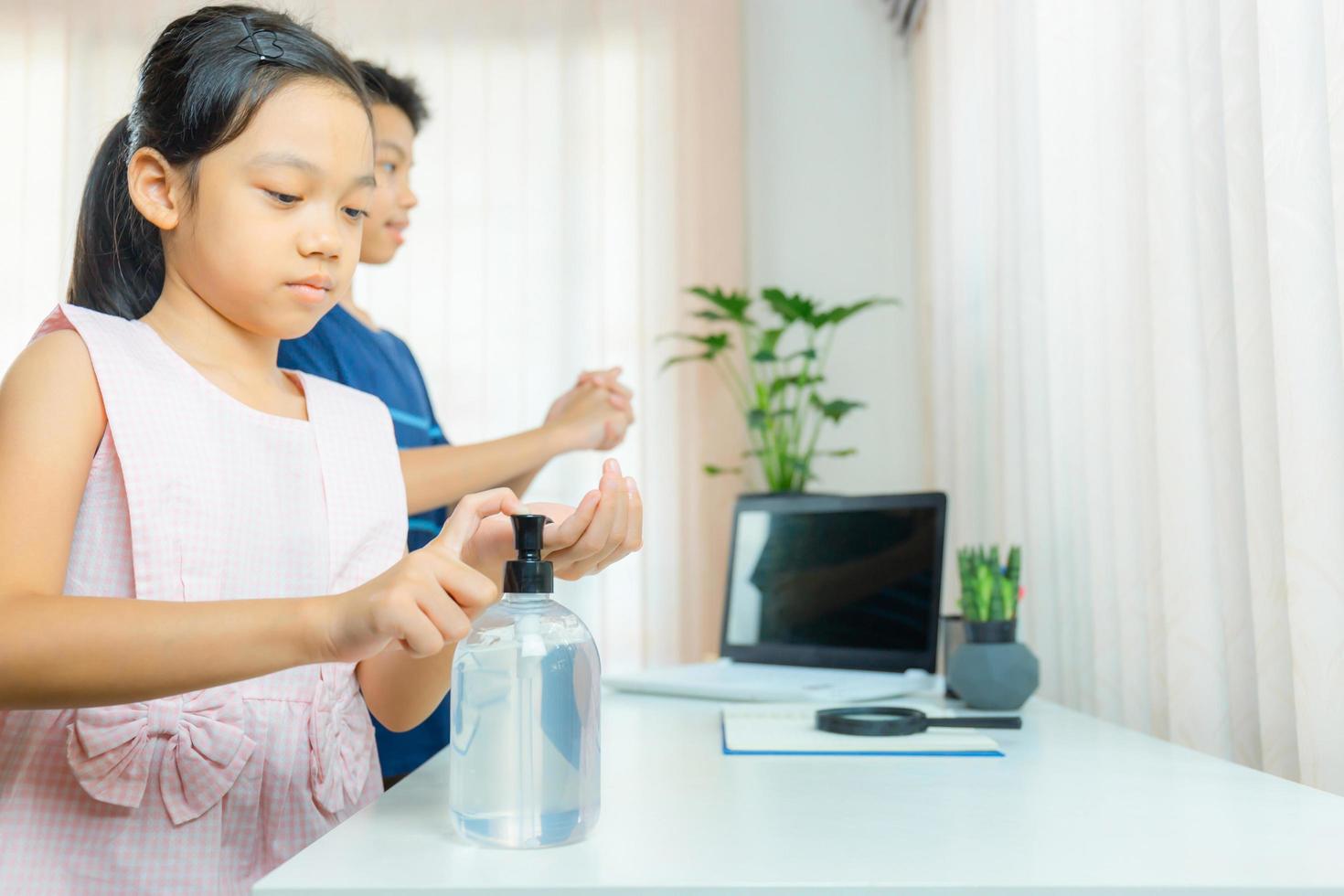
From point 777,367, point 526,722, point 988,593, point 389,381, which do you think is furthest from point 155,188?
point 777,367

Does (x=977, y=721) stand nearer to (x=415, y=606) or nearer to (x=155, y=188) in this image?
(x=415, y=606)

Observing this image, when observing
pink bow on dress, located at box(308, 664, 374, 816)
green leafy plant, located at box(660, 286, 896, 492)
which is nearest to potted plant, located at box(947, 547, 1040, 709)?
pink bow on dress, located at box(308, 664, 374, 816)

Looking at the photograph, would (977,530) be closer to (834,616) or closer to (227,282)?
(834,616)

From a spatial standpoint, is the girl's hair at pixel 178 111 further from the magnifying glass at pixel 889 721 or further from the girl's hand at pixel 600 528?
the magnifying glass at pixel 889 721

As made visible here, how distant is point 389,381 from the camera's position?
1429 millimetres

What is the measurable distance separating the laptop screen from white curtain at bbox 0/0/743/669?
1269mm

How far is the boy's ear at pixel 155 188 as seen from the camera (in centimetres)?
80

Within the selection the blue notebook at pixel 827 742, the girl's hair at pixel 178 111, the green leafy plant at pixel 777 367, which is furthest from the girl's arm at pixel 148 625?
the green leafy plant at pixel 777 367

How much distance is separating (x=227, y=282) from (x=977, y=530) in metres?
1.47

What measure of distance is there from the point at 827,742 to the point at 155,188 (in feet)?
2.28

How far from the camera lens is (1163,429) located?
1.09 metres


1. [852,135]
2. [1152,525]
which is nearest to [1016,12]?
[1152,525]

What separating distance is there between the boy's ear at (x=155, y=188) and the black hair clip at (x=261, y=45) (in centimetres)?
11

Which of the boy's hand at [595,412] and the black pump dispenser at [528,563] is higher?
the boy's hand at [595,412]
